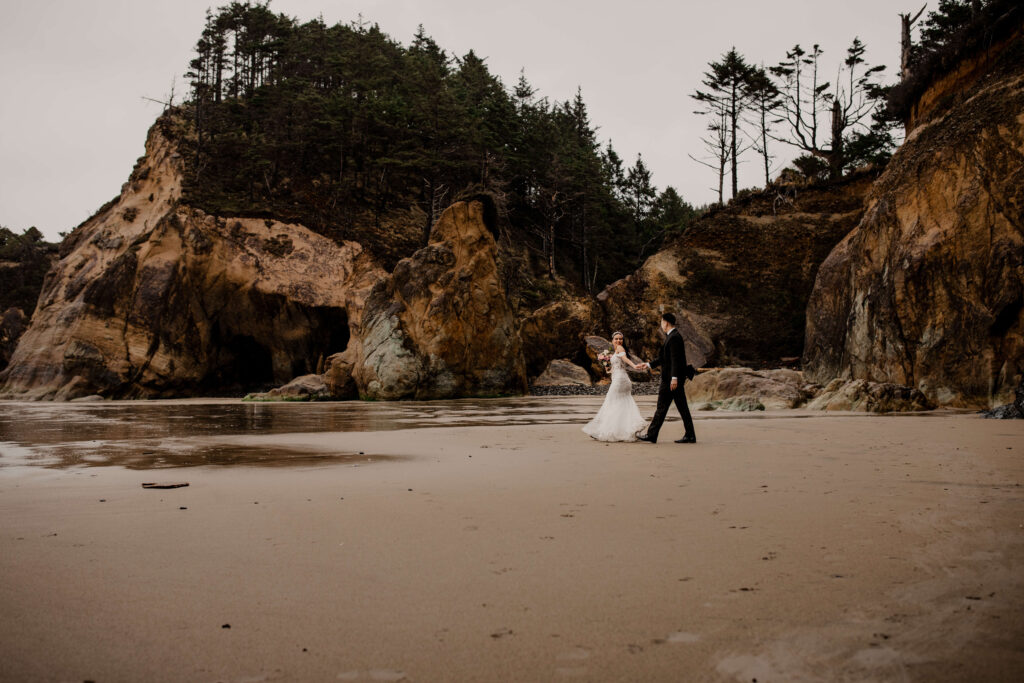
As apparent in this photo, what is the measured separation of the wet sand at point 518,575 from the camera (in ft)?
6.36

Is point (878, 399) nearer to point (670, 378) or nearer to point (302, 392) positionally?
point (670, 378)

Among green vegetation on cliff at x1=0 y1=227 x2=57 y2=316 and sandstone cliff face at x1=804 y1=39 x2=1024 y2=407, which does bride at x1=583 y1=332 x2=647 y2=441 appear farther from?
green vegetation on cliff at x1=0 y1=227 x2=57 y2=316

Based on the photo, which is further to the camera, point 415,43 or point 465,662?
point 415,43

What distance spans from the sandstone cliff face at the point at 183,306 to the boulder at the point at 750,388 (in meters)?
16.4

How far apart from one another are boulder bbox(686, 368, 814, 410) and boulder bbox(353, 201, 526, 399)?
9.04m

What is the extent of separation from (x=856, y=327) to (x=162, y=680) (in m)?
19.7

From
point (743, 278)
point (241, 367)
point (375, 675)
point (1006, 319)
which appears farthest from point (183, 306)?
point (375, 675)

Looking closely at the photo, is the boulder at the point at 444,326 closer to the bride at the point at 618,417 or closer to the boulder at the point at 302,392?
the boulder at the point at 302,392

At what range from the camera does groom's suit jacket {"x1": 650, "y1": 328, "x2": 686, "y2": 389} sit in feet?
27.4

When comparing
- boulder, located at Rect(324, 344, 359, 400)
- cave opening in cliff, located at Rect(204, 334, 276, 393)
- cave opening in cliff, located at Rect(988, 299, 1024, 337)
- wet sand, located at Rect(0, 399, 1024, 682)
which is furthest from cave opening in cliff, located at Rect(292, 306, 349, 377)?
wet sand, located at Rect(0, 399, 1024, 682)

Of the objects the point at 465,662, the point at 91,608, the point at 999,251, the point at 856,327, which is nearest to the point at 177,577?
the point at 91,608

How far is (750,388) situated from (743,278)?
17.7 metres

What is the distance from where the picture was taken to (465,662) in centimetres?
194

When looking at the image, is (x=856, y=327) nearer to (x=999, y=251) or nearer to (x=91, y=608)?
(x=999, y=251)
